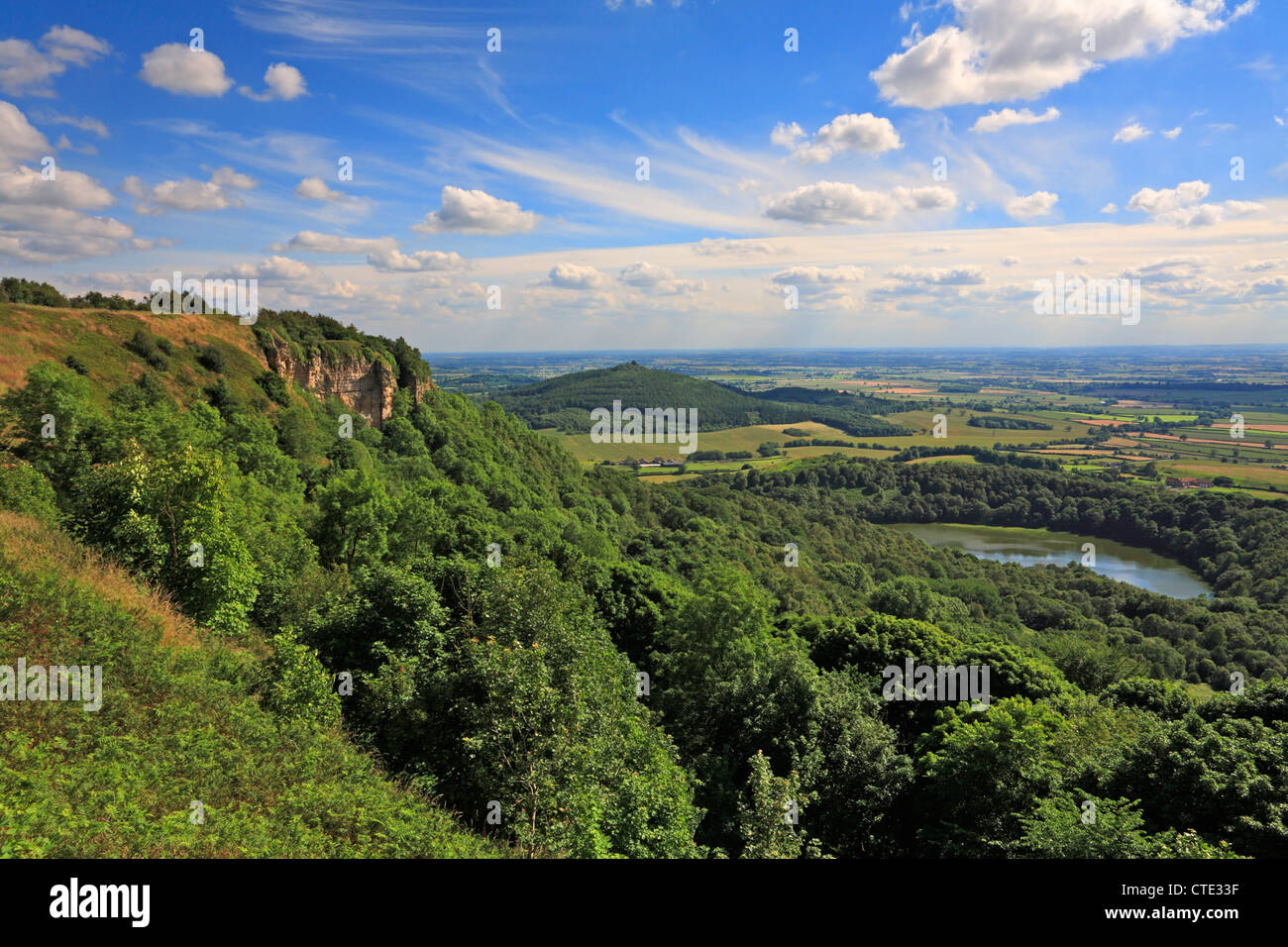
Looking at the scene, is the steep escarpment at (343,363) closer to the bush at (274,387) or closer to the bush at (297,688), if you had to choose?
the bush at (274,387)

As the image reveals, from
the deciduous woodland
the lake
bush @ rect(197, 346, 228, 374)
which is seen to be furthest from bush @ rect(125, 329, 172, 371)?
the lake

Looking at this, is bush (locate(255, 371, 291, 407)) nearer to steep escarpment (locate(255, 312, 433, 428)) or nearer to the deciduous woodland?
steep escarpment (locate(255, 312, 433, 428))

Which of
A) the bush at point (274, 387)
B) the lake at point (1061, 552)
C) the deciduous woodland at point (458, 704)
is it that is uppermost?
the bush at point (274, 387)

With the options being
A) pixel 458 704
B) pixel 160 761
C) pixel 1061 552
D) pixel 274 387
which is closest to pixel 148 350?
pixel 274 387

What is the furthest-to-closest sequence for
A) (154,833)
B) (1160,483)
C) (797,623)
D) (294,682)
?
(1160,483) → (797,623) → (294,682) → (154,833)

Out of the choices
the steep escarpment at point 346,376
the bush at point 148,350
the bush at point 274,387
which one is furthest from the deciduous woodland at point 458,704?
the steep escarpment at point 346,376
